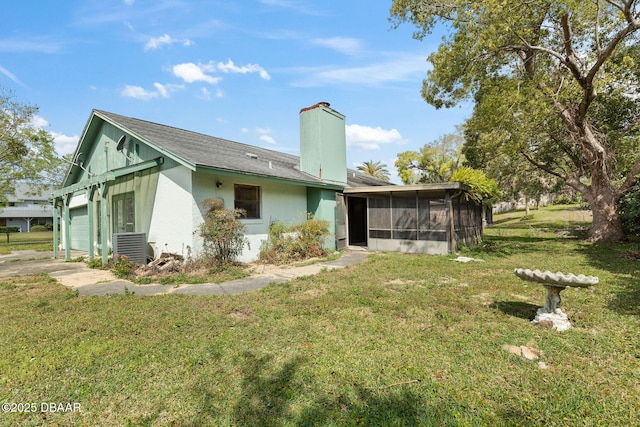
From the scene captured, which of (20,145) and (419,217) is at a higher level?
(20,145)

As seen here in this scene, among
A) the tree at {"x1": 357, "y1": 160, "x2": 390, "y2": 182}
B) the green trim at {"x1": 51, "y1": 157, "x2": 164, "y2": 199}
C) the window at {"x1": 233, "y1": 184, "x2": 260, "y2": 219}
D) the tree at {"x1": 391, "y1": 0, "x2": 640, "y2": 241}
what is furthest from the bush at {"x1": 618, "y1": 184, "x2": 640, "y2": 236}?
the tree at {"x1": 357, "y1": 160, "x2": 390, "y2": 182}

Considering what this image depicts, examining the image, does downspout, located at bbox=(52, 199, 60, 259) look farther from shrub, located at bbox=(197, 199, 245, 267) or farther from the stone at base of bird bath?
the stone at base of bird bath

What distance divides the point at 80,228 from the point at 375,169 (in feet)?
118

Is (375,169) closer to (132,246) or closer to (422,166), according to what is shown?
(422,166)

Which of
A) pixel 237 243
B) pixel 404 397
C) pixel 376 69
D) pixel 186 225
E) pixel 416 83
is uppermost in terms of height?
pixel 416 83

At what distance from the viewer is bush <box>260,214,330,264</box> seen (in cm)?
921

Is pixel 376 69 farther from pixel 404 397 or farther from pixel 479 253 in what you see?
pixel 404 397

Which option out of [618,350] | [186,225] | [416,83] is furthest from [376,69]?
[618,350]

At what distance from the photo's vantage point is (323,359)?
119 inches

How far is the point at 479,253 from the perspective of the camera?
10211mm

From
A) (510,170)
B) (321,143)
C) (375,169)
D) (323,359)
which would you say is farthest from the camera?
(375,169)

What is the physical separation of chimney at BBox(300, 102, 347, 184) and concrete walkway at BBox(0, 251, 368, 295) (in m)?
3.76

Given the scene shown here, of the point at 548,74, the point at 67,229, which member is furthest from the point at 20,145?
the point at 548,74

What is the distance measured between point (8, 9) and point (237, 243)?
380 inches
